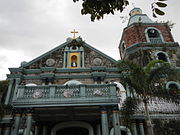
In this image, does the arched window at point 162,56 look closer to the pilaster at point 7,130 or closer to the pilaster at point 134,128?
the pilaster at point 134,128

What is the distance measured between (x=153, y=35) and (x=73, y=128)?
1295 cm

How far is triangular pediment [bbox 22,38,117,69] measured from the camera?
14.2 metres

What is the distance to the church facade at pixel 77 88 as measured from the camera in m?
8.34

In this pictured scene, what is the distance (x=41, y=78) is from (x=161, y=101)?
9.42 meters

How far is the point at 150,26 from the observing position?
17.9m

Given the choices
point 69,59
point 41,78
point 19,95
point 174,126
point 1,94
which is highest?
point 69,59

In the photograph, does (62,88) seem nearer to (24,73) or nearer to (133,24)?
(24,73)

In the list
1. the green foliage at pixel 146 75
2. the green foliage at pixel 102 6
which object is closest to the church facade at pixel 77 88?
the green foliage at pixel 146 75

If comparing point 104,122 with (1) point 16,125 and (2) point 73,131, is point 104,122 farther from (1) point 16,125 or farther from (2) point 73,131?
(2) point 73,131

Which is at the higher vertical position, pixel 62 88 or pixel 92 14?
pixel 62 88

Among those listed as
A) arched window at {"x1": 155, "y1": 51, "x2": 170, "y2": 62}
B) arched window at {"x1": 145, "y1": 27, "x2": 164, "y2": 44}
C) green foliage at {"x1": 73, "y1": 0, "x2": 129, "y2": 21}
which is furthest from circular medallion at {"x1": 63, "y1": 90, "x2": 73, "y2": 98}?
arched window at {"x1": 145, "y1": 27, "x2": 164, "y2": 44}

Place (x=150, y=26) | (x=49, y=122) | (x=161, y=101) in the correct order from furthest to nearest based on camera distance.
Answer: (x=150, y=26), (x=161, y=101), (x=49, y=122)

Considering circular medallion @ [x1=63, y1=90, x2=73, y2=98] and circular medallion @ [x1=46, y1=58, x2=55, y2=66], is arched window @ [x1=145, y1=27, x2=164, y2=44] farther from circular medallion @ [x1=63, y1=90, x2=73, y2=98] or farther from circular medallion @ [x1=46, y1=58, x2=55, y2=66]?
circular medallion @ [x1=63, y1=90, x2=73, y2=98]

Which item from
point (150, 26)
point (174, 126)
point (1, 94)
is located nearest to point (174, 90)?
point (174, 126)
